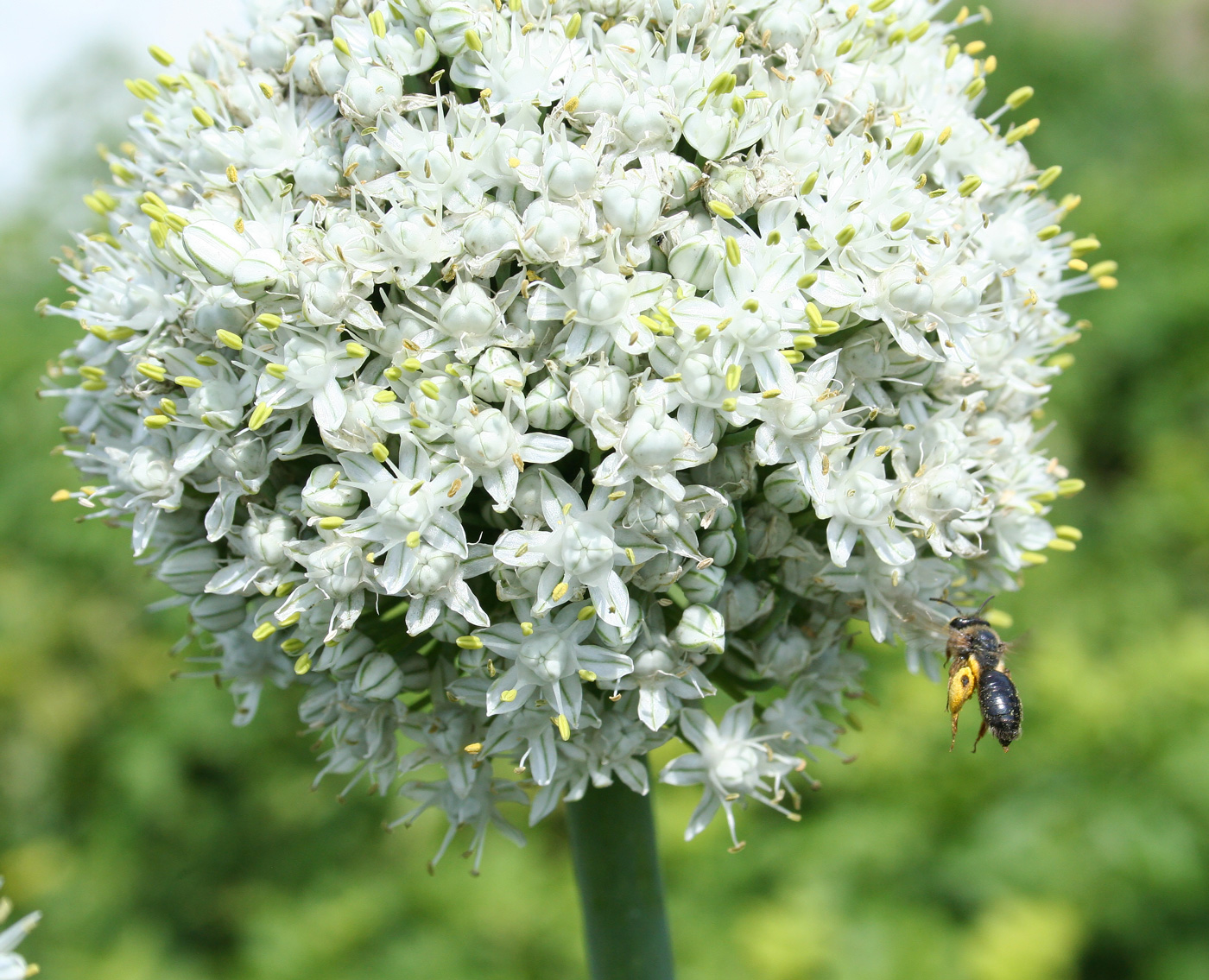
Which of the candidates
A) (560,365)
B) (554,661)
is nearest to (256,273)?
(560,365)

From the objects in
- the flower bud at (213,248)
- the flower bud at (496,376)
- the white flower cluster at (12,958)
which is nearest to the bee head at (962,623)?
the flower bud at (496,376)

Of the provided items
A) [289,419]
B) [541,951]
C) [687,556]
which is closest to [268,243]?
[289,419]

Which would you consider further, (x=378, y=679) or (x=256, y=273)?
(x=378, y=679)

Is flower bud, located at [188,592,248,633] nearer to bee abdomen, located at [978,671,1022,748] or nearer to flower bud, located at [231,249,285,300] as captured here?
flower bud, located at [231,249,285,300]

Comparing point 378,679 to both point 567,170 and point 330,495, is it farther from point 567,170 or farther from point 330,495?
point 567,170

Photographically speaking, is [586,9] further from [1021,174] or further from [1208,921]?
[1208,921]

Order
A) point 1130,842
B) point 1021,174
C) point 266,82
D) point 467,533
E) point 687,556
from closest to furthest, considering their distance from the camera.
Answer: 1. point 687,556
2. point 467,533
3. point 266,82
4. point 1021,174
5. point 1130,842
